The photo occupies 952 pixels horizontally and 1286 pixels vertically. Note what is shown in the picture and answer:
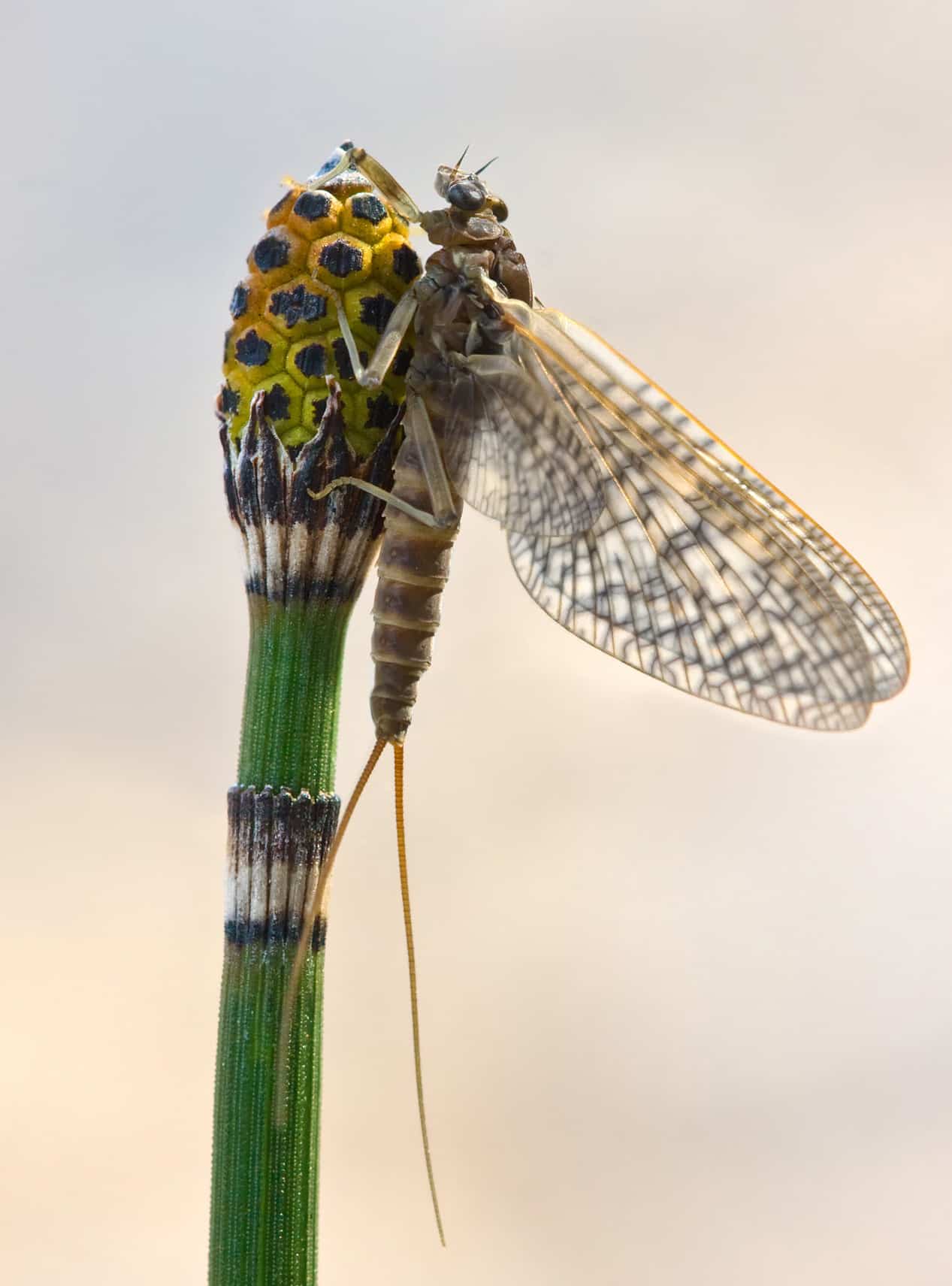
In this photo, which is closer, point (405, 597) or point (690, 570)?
point (405, 597)

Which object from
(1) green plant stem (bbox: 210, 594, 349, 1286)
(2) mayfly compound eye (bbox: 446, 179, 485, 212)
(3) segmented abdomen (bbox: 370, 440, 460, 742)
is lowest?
(1) green plant stem (bbox: 210, 594, 349, 1286)

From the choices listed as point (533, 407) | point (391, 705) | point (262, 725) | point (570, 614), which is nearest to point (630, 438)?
point (533, 407)

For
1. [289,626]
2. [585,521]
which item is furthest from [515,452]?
[289,626]

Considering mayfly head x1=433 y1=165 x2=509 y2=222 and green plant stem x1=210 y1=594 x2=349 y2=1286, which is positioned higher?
mayfly head x1=433 y1=165 x2=509 y2=222

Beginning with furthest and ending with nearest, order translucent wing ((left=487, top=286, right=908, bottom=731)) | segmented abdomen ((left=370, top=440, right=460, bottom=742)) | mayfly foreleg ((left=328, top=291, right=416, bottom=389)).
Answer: translucent wing ((left=487, top=286, right=908, bottom=731)) < segmented abdomen ((left=370, top=440, right=460, bottom=742)) < mayfly foreleg ((left=328, top=291, right=416, bottom=389))

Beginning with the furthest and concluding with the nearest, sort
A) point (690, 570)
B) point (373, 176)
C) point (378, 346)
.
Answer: point (690, 570)
point (373, 176)
point (378, 346)

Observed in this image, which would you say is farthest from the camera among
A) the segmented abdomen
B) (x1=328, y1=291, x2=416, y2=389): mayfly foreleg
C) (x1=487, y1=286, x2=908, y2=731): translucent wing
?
(x1=487, y1=286, x2=908, y2=731): translucent wing

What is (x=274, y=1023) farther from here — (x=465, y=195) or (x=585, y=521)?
(x=465, y=195)

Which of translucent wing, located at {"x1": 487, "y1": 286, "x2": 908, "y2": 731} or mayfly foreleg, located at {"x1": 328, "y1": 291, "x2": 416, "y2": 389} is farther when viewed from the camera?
translucent wing, located at {"x1": 487, "y1": 286, "x2": 908, "y2": 731}

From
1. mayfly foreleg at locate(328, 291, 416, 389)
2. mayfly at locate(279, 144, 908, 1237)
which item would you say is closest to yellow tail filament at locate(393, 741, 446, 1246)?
mayfly at locate(279, 144, 908, 1237)

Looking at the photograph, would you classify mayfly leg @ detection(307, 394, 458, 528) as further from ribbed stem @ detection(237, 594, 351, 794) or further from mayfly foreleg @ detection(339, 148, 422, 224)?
mayfly foreleg @ detection(339, 148, 422, 224)
